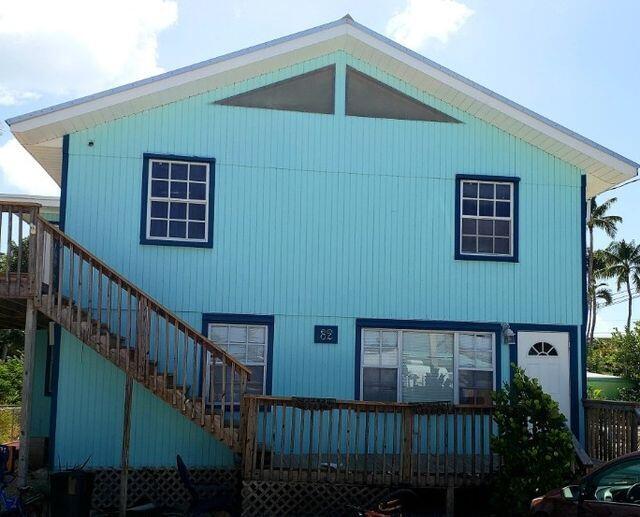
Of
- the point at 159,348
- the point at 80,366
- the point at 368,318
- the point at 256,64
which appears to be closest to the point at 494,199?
the point at 368,318

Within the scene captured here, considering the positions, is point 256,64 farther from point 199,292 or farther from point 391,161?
point 199,292

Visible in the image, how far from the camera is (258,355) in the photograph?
13.5 meters

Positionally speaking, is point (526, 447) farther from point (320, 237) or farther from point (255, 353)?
point (320, 237)

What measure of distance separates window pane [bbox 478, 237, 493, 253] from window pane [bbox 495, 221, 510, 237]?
20 cm

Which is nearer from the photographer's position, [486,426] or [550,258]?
[486,426]

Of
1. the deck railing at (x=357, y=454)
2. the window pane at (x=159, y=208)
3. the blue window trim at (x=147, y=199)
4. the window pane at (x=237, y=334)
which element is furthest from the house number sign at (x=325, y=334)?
the window pane at (x=159, y=208)

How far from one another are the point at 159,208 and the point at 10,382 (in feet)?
67.1

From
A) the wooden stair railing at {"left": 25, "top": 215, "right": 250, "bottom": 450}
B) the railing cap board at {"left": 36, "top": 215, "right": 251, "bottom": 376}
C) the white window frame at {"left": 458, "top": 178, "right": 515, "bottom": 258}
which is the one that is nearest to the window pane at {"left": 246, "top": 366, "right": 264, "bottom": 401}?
the wooden stair railing at {"left": 25, "top": 215, "right": 250, "bottom": 450}

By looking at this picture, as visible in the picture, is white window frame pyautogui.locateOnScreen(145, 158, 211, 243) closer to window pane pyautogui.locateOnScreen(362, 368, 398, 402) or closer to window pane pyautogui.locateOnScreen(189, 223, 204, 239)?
window pane pyautogui.locateOnScreen(189, 223, 204, 239)

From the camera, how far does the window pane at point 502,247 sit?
14.3m

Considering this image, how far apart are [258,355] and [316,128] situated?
4.04 meters

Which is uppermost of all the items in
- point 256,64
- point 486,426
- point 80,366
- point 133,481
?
point 256,64

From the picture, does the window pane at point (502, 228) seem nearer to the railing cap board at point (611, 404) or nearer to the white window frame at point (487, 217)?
the white window frame at point (487, 217)

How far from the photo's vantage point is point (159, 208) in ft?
44.7
